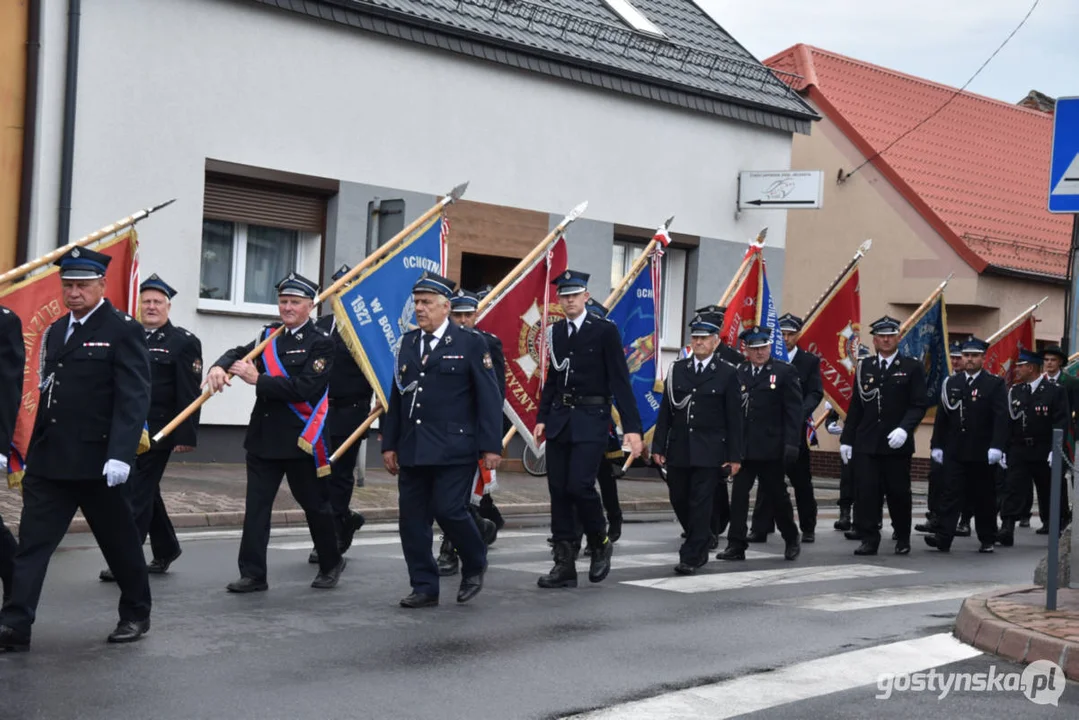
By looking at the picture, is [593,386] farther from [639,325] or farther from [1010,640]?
[639,325]

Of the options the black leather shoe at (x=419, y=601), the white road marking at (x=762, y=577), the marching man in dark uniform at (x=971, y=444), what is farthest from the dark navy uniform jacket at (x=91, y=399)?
the marching man in dark uniform at (x=971, y=444)

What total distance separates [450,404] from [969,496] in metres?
7.49

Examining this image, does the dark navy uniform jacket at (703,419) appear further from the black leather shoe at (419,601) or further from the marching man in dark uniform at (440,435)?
the black leather shoe at (419,601)

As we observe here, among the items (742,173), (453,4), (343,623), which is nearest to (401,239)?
(343,623)

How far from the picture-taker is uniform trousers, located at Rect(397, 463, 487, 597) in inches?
348

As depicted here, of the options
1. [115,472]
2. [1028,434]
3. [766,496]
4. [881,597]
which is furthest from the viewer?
[1028,434]

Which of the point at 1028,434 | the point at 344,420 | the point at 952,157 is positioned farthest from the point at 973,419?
the point at 952,157

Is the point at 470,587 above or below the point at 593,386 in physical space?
below

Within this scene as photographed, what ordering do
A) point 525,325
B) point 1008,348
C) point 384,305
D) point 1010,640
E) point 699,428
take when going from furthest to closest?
point 1008,348 → point 525,325 → point 384,305 → point 699,428 → point 1010,640

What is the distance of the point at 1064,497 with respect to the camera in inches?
657

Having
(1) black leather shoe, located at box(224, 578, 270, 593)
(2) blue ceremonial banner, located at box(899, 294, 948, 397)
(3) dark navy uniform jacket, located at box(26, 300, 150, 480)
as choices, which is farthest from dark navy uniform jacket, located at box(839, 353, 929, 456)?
(3) dark navy uniform jacket, located at box(26, 300, 150, 480)

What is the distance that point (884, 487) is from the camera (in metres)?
13.4

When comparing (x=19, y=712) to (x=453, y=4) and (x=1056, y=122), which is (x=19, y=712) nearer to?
(x=1056, y=122)

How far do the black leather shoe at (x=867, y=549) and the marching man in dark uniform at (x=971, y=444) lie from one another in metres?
1.12
